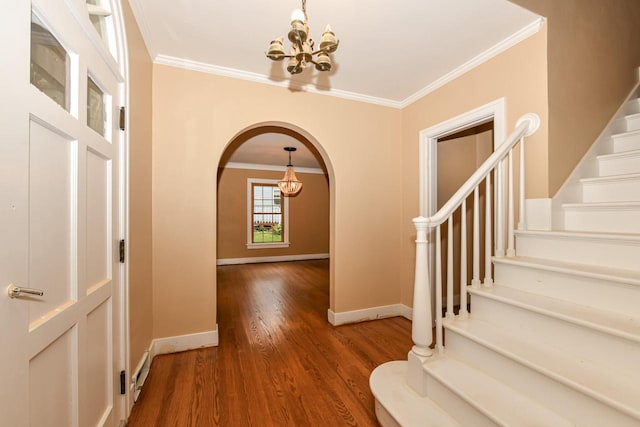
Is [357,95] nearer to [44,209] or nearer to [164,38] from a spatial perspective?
[164,38]

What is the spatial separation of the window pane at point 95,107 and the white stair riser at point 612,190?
3110 millimetres

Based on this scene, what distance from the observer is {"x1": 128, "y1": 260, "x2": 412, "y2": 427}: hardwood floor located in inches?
62.6

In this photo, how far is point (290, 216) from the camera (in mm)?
7293

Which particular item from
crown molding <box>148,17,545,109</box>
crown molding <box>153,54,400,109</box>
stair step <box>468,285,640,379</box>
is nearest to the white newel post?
stair step <box>468,285,640,379</box>

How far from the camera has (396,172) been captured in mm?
3141

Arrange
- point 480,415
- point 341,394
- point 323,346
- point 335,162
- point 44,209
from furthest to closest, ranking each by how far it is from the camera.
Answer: point 335,162
point 323,346
point 341,394
point 480,415
point 44,209

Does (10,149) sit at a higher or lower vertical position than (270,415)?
higher

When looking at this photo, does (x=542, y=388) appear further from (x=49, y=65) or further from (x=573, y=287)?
(x=49, y=65)

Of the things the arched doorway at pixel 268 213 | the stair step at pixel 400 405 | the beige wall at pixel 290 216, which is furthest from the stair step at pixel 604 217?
the beige wall at pixel 290 216

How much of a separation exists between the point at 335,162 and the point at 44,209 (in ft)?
7.57

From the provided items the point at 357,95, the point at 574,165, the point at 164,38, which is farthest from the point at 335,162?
the point at 574,165

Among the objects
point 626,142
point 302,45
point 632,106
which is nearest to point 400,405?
point 302,45

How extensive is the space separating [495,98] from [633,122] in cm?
120

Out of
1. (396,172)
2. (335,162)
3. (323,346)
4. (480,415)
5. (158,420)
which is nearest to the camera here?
(480,415)
